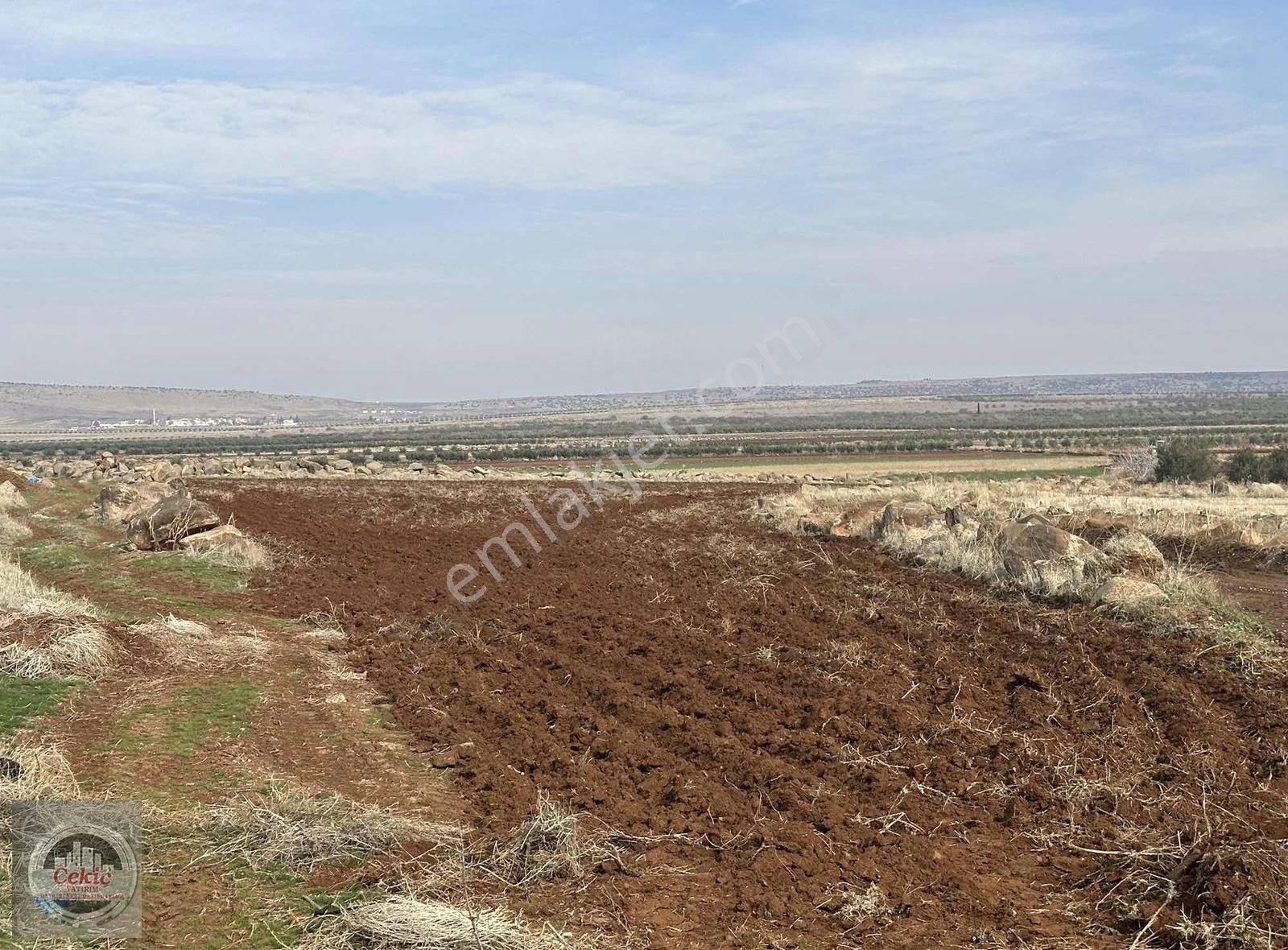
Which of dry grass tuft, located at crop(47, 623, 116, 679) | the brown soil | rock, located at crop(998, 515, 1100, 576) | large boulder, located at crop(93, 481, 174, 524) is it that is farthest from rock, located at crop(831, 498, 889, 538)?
large boulder, located at crop(93, 481, 174, 524)

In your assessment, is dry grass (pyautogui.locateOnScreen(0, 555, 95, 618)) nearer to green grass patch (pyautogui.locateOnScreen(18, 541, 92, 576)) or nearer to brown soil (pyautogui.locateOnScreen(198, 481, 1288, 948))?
green grass patch (pyautogui.locateOnScreen(18, 541, 92, 576))

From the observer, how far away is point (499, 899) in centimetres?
536

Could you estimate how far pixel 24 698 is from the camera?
8.55 meters

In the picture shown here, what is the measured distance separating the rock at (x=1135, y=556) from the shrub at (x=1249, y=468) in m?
30.8

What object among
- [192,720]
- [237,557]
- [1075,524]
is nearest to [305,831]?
[192,720]

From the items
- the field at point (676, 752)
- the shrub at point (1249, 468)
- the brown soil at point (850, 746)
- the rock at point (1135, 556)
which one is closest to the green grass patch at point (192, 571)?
the field at point (676, 752)

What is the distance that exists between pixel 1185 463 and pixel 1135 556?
3103 cm

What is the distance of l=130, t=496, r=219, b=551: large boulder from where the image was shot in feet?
58.8

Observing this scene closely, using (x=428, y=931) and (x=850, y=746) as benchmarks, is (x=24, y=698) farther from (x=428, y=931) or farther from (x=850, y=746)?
(x=850, y=746)

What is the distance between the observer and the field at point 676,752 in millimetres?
5258

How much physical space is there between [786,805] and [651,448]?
80.4 metres

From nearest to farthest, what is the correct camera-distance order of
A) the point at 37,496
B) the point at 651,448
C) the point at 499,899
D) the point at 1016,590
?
the point at 499,899 < the point at 1016,590 < the point at 37,496 < the point at 651,448

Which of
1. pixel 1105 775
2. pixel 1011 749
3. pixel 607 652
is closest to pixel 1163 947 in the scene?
pixel 1105 775

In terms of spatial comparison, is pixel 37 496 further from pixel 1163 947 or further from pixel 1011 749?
pixel 1163 947
